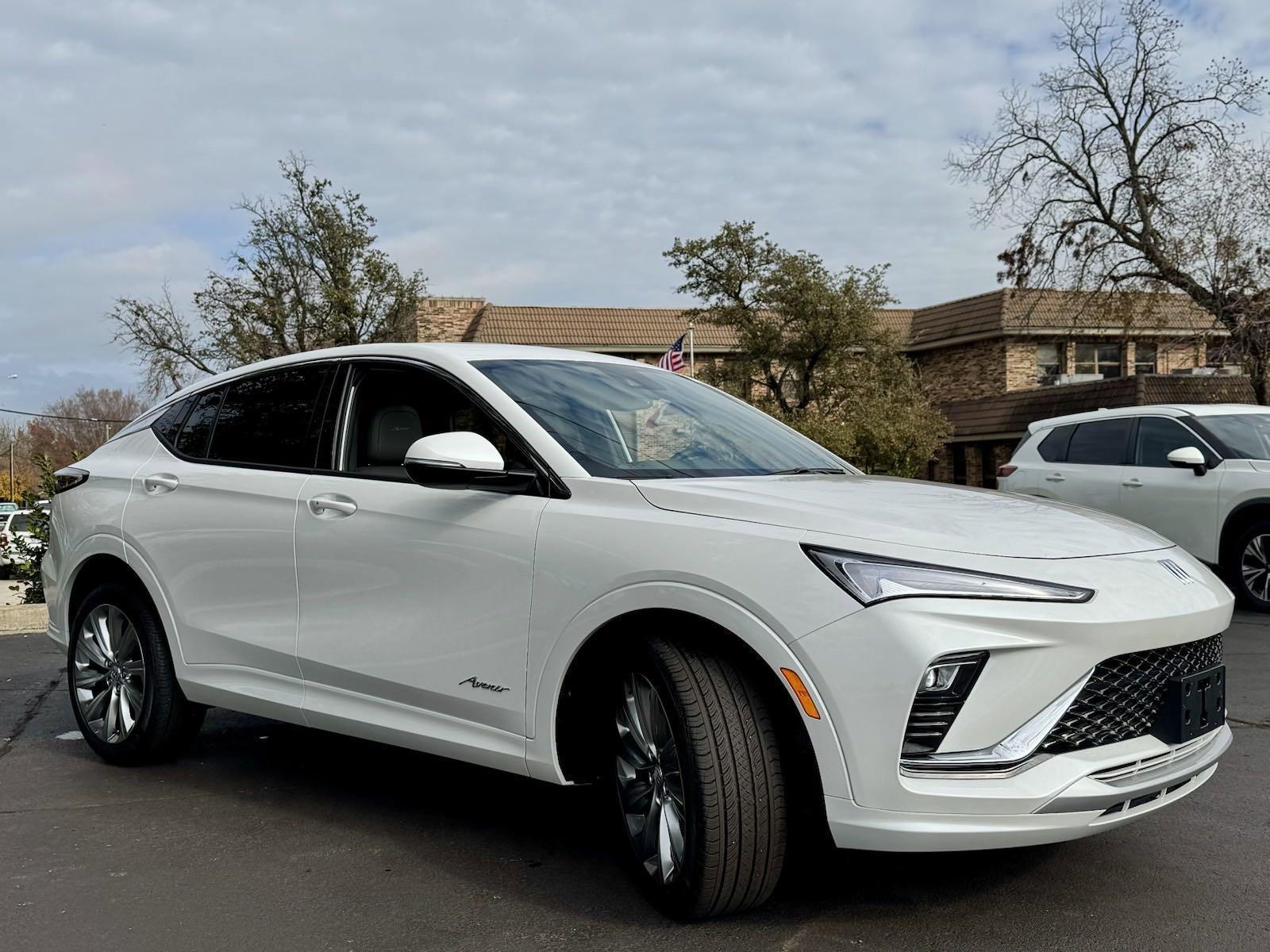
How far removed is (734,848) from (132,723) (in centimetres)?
303

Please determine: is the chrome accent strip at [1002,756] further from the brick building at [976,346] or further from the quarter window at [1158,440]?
the brick building at [976,346]

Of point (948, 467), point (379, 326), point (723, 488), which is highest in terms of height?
point (379, 326)

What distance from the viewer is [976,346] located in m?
39.9

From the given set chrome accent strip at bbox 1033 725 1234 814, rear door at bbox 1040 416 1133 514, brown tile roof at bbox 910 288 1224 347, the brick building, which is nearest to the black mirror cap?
chrome accent strip at bbox 1033 725 1234 814

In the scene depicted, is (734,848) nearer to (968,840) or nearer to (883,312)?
(968,840)

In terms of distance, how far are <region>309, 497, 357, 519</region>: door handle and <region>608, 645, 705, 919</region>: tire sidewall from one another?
4.04 ft

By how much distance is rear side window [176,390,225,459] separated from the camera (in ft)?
16.1

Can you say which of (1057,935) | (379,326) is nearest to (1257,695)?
(1057,935)

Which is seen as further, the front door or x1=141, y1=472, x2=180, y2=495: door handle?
x1=141, y1=472, x2=180, y2=495: door handle

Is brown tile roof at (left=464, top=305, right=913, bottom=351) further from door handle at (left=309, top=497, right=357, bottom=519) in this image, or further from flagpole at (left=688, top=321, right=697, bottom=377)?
door handle at (left=309, top=497, right=357, bottom=519)

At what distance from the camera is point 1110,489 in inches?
406

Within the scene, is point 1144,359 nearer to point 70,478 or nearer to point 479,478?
point 70,478

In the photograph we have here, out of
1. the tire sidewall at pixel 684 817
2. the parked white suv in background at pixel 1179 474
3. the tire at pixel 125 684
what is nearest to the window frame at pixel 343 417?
the tire sidewall at pixel 684 817

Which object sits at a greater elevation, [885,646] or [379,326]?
[379,326]
